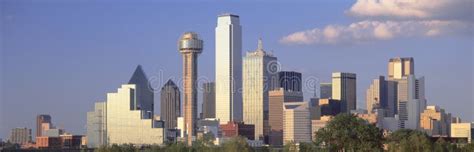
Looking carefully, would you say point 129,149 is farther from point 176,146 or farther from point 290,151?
point 290,151

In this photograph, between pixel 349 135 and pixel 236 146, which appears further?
pixel 349 135

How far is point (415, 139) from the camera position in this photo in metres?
78.5

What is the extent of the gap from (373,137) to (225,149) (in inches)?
555

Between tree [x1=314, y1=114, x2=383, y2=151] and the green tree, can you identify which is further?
tree [x1=314, y1=114, x2=383, y2=151]

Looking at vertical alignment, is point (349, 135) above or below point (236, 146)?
above

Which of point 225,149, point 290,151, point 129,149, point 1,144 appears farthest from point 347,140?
point 1,144

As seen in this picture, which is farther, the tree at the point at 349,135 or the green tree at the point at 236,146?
the tree at the point at 349,135

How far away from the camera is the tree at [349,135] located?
3344 inches

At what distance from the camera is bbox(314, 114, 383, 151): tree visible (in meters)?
84.9

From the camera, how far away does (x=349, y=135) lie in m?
86.1

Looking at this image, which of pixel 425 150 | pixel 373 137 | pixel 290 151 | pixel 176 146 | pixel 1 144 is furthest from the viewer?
pixel 1 144

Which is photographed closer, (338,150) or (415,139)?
(415,139)

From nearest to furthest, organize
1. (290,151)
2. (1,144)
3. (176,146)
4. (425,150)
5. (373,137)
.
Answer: (425,150)
(290,151)
(373,137)
(176,146)
(1,144)

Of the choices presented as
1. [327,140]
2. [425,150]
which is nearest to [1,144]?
[327,140]
